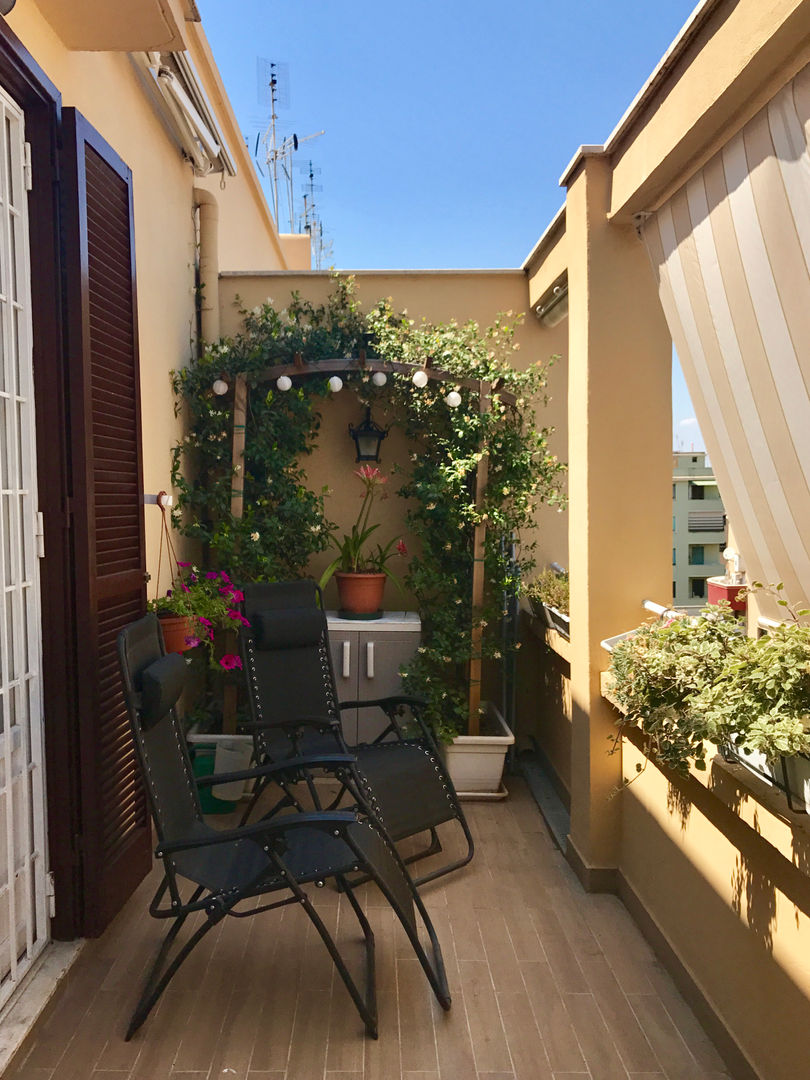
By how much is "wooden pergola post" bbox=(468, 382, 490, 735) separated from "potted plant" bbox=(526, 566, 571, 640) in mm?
377

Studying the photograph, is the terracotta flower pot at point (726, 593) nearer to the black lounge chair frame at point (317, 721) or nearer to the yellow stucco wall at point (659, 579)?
the yellow stucco wall at point (659, 579)

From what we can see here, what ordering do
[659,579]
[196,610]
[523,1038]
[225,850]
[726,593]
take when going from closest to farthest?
[523,1038], [225,850], [726,593], [659,579], [196,610]

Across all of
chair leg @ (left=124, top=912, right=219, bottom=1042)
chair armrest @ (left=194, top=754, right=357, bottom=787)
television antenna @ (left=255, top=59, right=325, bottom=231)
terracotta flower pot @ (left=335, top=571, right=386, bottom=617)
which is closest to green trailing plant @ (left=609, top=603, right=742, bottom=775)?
chair armrest @ (left=194, top=754, right=357, bottom=787)

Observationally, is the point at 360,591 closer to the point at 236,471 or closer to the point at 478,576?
the point at 478,576

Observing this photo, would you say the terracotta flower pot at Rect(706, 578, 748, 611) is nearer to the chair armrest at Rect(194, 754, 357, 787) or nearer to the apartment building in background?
the apartment building in background

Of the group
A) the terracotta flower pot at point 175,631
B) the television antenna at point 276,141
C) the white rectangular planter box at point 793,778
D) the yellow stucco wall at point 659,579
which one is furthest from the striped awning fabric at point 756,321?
the television antenna at point 276,141

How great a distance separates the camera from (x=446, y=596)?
519 centimetres

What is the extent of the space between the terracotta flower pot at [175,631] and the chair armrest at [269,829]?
1381 millimetres

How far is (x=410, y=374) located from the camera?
4.89 metres

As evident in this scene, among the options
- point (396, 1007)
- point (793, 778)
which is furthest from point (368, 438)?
point (793, 778)

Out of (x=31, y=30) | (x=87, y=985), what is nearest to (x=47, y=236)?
(x=31, y=30)

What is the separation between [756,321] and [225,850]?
8.17 ft

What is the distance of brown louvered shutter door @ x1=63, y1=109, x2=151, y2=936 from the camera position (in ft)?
10.0

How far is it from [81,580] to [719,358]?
2.34 m
